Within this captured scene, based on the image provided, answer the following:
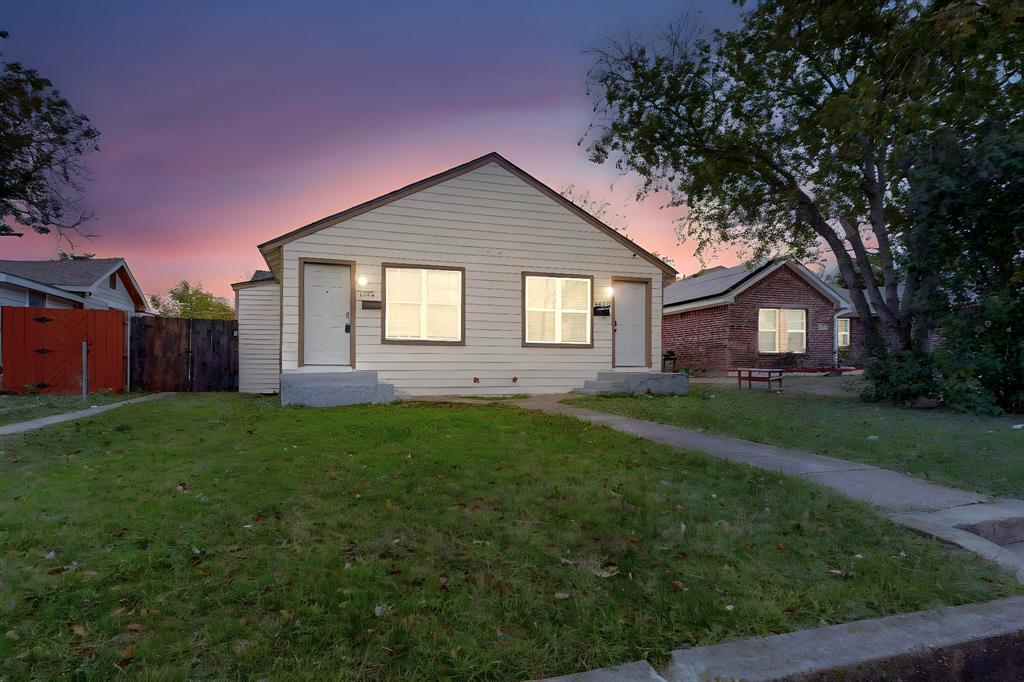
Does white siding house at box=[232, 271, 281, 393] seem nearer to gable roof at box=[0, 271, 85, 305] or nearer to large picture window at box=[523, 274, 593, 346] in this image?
gable roof at box=[0, 271, 85, 305]

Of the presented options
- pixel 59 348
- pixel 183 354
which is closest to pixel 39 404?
pixel 59 348

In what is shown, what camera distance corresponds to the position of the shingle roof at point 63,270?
1998 centimetres

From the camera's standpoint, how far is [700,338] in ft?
77.0

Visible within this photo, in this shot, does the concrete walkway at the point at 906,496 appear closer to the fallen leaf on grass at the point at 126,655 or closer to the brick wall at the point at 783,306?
the fallen leaf on grass at the point at 126,655

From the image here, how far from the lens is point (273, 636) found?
6.81 feet

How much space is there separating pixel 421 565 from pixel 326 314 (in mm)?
8912

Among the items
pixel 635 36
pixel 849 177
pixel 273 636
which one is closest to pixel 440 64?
pixel 635 36

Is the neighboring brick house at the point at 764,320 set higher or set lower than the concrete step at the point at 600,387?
higher

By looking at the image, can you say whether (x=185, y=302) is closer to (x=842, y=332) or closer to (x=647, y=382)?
(x=647, y=382)

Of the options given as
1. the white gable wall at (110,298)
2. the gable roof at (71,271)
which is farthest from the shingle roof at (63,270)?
the white gable wall at (110,298)

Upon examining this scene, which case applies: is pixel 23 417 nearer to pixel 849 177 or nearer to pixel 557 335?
pixel 557 335

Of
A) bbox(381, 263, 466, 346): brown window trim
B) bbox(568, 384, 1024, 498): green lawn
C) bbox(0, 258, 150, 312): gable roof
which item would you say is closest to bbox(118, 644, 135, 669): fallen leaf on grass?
bbox(568, 384, 1024, 498): green lawn

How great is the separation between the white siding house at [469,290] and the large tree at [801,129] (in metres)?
3.11

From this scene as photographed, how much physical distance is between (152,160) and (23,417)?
31.4 ft
